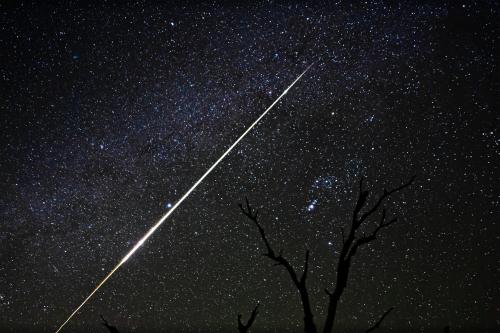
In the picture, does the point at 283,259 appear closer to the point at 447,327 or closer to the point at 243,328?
the point at 243,328

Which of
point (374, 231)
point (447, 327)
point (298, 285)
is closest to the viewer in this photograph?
point (447, 327)

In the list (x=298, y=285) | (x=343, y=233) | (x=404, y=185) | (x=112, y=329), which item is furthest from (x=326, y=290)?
(x=112, y=329)

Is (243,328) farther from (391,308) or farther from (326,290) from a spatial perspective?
(391,308)

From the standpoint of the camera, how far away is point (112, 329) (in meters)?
3.32

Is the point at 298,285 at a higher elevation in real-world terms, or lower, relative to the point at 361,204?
lower

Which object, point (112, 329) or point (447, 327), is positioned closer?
point (447, 327)

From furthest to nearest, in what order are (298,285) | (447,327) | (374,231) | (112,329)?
(374,231) < (298,285) < (112,329) < (447,327)

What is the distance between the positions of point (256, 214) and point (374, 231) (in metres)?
1.13

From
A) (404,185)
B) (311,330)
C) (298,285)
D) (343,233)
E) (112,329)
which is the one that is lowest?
(112,329)

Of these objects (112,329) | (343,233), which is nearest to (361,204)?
(343,233)

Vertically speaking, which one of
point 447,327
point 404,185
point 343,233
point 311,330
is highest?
point 404,185

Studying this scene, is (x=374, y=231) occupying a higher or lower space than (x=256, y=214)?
higher

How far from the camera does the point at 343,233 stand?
3826mm

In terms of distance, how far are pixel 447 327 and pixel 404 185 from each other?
1256 millimetres
